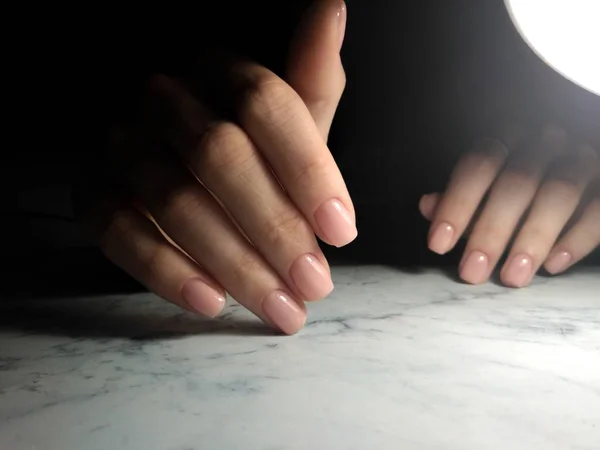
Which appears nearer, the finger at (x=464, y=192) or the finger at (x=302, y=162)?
the finger at (x=302, y=162)

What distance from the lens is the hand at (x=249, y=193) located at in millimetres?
376

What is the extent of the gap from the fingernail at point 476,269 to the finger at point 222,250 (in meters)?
0.16

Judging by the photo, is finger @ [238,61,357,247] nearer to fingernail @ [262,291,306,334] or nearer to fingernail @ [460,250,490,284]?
fingernail @ [262,291,306,334]

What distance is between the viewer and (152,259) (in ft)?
1.36

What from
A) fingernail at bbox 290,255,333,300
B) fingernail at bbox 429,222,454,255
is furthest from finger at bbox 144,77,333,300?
fingernail at bbox 429,222,454,255

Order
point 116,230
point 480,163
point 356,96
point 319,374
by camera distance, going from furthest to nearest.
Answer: point 356,96, point 480,163, point 116,230, point 319,374

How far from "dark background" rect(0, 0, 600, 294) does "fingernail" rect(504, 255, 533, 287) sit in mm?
88

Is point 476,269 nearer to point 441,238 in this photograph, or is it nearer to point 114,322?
point 441,238

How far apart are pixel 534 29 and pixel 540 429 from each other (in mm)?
216

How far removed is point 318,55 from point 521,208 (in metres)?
0.24

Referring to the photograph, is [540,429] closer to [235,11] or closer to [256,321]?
[256,321]

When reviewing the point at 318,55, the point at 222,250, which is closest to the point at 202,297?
the point at 222,250

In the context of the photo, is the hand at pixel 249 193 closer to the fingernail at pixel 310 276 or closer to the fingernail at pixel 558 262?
the fingernail at pixel 310 276

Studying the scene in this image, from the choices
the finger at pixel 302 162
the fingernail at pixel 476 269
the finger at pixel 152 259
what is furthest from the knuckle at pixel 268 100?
the fingernail at pixel 476 269
